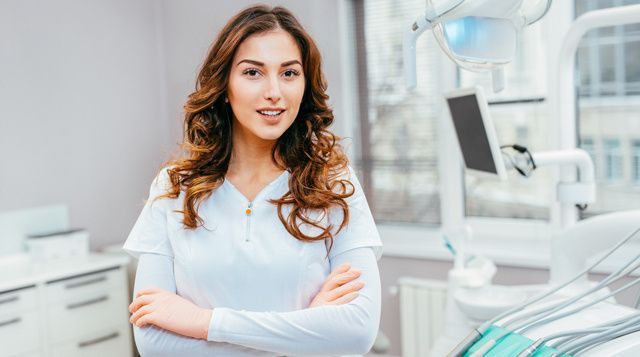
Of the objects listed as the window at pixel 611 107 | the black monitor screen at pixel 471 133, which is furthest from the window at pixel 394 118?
the black monitor screen at pixel 471 133

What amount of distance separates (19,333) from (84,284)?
36 cm

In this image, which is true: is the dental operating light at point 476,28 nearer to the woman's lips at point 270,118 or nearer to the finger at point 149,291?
the woman's lips at point 270,118

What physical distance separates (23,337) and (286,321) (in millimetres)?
1945

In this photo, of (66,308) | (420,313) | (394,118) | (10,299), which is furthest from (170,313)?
(394,118)

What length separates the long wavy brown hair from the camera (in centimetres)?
138

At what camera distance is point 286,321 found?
4.19 ft

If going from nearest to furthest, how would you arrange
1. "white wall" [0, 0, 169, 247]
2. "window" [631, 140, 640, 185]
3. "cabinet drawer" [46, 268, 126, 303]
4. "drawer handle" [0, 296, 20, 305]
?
1. "drawer handle" [0, 296, 20, 305]
2. "window" [631, 140, 640, 185]
3. "cabinet drawer" [46, 268, 126, 303]
4. "white wall" [0, 0, 169, 247]

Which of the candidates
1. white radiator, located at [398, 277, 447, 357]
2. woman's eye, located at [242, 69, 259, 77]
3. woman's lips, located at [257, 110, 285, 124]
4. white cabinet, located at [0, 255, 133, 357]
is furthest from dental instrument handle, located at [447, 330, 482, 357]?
white cabinet, located at [0, 255, 133, 357]

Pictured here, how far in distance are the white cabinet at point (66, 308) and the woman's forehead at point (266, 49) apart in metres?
1.86

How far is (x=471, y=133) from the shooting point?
6.88ft

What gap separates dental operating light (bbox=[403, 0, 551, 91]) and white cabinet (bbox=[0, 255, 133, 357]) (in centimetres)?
216

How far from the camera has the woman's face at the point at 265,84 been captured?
136cm

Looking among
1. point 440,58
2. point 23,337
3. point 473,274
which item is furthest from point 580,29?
point 23,337

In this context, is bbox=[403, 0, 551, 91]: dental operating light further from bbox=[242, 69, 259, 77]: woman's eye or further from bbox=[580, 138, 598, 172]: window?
bbox=[580, 138, 598, 172]: window
